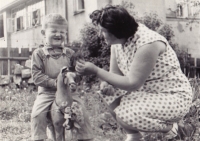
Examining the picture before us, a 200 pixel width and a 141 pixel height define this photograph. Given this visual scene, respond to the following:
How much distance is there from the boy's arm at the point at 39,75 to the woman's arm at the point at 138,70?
24.8 inches

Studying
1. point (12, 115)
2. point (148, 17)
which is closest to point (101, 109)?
point (12, 115)

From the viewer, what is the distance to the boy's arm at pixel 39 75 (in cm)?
320

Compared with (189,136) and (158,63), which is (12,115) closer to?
(189,136)

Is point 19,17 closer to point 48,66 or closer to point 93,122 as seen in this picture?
point 93,122

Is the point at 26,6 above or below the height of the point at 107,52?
above

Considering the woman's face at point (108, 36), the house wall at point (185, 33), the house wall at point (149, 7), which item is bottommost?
the woman's face at point (108, 36)

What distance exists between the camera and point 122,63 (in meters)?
3.13

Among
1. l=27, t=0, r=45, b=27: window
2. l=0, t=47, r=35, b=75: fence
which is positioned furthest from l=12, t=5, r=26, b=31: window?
l=0, t=47, r=35, b=75: fence

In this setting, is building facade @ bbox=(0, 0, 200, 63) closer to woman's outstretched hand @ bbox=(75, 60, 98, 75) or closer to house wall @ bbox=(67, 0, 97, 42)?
house wall @ bbox=(67, 0, 97, 42)

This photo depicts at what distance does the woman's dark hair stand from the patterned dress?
13cm

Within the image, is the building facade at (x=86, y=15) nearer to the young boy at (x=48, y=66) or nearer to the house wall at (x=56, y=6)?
the house wall at (x=56, y=6)

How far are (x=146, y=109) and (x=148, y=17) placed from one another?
10345 millimetres

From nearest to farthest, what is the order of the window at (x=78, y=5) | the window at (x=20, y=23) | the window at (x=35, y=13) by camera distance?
the window at (x=78, y=5), the window at (x=35, y=13), the window at (x=20, y=23)

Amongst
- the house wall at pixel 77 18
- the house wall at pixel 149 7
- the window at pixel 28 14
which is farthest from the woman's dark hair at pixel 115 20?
the window at pixel 28 14
